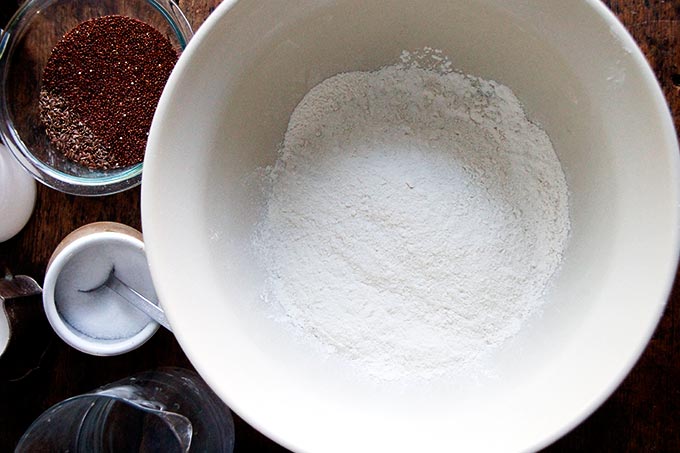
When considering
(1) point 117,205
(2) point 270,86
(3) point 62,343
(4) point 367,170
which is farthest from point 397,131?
(3) point 62,343

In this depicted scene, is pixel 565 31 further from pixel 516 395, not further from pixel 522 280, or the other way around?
pixel 516 395

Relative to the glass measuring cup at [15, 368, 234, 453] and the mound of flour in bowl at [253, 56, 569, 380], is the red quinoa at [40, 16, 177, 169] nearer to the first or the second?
the mound of flour in bowl at [253, 56, 569, 380]

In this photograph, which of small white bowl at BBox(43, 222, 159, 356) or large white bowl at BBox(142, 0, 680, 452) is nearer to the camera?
large white bowl at BBox(142, 0, 680, 452)

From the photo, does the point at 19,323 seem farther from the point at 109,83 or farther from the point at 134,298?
the point at 109,83

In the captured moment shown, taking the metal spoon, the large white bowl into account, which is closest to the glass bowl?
the metal spoon

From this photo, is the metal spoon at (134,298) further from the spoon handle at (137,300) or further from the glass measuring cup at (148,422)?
the glass measuring cup at (148,422)

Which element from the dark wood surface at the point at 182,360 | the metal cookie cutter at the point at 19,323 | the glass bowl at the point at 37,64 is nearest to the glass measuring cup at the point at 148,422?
the dark wood surface at the point at 182,360
